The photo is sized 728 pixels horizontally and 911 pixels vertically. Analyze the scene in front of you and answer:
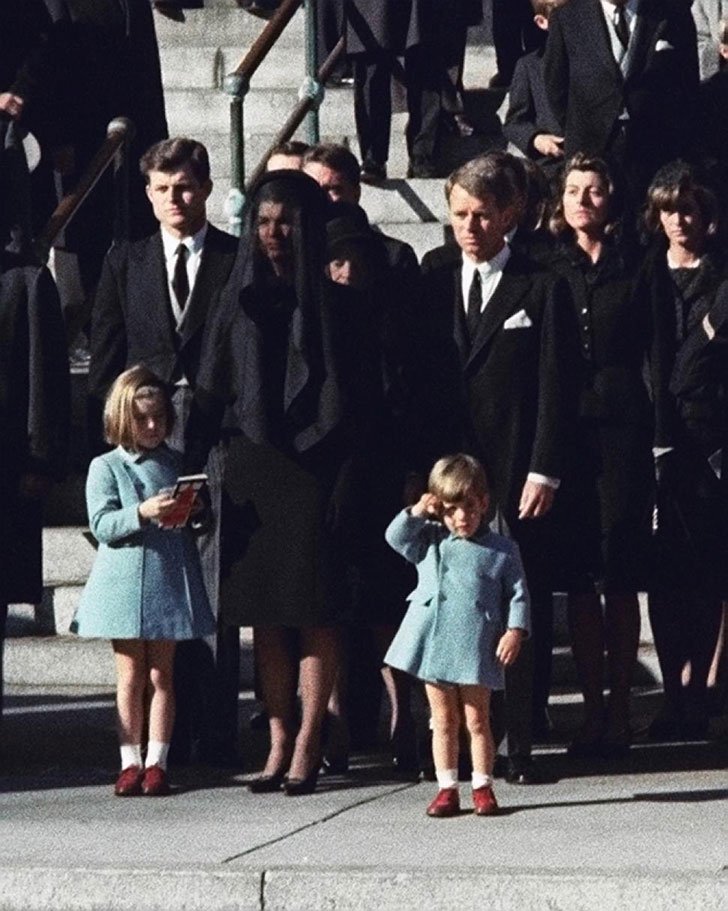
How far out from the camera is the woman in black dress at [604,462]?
10445mm

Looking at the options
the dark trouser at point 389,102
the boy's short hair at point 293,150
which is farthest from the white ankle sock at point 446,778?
the dark trouser at point 389,102

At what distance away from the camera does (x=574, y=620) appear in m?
10.6

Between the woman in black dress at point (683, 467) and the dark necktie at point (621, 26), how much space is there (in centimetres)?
236

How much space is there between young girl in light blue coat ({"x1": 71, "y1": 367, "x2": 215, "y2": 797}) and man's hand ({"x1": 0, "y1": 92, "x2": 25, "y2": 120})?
2.08 m

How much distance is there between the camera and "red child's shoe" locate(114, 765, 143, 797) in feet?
32.4

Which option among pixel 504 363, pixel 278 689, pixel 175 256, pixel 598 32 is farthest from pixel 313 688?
pixel 598 32

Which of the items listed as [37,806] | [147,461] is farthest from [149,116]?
[37,806]

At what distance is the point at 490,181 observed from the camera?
9.98 metres

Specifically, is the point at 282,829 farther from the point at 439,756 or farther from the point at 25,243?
the point at 25,243

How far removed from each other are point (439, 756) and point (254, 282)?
66.1 inches

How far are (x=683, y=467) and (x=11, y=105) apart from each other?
3.00 m

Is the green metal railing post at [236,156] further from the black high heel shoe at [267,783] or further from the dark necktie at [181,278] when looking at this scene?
the black high heel shoe at [267,783]

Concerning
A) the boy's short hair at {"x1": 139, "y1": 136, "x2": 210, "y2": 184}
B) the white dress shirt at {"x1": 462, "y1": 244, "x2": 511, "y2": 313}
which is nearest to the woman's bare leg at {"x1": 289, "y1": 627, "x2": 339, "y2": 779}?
the white dress shirt at {"x1": 462, "y1": 244, "x2": 511, "y2": 313}

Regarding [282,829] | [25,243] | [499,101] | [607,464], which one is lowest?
[282,829]
